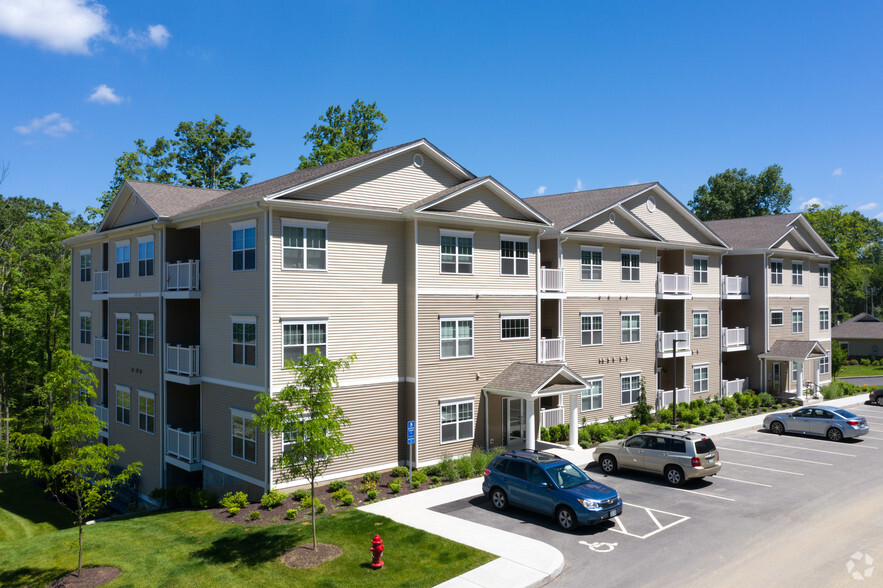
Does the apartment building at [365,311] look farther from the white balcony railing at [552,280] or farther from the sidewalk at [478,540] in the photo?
the sidewalk at [478,540]

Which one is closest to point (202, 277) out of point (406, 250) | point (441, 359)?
point (406, 250)

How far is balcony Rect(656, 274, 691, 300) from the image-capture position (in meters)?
35.6

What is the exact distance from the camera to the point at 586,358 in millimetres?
32062

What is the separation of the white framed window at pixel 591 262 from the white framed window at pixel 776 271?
1641 cm

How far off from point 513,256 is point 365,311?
7.43m

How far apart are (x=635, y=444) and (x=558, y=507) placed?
22.4ft

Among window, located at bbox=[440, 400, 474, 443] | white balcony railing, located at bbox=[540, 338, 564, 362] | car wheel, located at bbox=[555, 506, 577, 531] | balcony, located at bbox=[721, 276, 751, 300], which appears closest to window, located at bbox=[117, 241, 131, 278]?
window, located at bbox=[440, 400, 474, 443]

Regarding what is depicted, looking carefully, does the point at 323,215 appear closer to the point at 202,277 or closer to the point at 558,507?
the point at 202,277

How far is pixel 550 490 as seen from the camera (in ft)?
58.6

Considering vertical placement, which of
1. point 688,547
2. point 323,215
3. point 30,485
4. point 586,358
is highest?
point 323,215

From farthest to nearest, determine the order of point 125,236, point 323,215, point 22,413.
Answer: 1. point 22,413
2. point 125,236
3. point 323,215

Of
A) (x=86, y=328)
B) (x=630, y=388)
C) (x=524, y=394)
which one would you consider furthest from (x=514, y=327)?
(x=86, y=328)

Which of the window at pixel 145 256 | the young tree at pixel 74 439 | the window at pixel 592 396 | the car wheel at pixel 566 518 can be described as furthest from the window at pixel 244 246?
the window at pixel 592 396

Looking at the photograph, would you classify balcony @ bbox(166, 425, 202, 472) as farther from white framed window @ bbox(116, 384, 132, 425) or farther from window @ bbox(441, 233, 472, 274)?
window @ bbox(441, 233, 472, 274)
